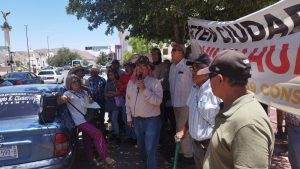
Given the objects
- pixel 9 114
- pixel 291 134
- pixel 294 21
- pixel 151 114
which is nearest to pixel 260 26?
pixel 294 21

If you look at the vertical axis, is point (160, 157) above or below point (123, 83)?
below

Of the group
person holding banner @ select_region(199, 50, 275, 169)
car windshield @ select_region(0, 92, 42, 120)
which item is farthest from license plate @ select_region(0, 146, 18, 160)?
person holding banner @ select_region(199, 50, 275, 169)

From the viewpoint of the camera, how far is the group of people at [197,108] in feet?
5.17

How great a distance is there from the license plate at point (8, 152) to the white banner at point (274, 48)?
2.81 meters

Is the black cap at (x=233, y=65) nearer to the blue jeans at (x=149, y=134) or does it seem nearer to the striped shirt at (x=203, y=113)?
the striped shirt at (x=203, y=113)

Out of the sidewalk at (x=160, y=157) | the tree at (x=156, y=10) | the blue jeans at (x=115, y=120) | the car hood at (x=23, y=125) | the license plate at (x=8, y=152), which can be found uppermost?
the tree at (x=156, y=10)

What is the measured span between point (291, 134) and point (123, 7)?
118 inches

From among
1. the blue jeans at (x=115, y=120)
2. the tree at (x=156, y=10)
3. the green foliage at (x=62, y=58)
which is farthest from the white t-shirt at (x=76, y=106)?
the green foliage at (x=62, y=58)

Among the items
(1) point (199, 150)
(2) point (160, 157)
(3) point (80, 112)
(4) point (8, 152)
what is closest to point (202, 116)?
(1) point (199, 150)

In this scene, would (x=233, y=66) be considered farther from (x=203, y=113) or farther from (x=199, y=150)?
(x=199, y=150)

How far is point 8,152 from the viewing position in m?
4.07

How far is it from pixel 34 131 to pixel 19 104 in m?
0.83

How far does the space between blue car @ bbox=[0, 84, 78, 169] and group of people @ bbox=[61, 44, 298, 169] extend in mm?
419

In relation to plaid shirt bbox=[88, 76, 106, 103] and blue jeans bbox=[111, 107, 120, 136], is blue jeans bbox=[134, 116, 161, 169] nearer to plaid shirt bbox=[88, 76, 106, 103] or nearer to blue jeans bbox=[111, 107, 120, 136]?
blue jeans bbox=[111, 107, 120, 136]
